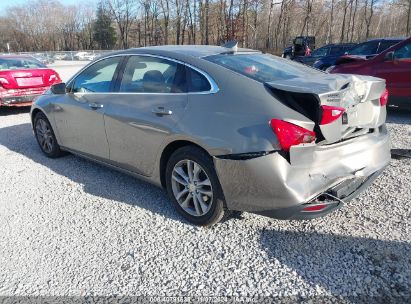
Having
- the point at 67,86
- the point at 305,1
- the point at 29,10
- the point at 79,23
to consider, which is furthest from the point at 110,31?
the point at 67,86

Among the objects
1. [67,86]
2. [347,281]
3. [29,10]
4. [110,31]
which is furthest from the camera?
[29,10]

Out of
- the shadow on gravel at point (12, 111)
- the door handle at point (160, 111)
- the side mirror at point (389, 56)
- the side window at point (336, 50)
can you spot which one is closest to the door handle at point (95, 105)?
the door handle at point (160, 111)

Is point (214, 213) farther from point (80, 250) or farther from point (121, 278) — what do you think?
point (80, 250)

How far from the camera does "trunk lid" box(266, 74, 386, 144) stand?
2676mm

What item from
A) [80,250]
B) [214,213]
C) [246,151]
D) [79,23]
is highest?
[79,23]

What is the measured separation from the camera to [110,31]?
7688cm

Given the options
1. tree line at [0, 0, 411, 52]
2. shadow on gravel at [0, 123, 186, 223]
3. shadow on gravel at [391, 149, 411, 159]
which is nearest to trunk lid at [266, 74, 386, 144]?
shadow on gravel at [0, 123, 186, 223]

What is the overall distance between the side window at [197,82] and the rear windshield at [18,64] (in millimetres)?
7104

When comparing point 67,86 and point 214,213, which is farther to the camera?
point 67,86

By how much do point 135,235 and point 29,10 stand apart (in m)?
96.8

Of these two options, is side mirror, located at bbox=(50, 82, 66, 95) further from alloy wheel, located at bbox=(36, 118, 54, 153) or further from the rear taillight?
the rear taillight

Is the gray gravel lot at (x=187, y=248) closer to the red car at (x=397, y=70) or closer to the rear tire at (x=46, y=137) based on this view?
the rear tire at (x=46, y=137)

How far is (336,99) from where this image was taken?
2.70m

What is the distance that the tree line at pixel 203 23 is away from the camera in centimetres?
5038
